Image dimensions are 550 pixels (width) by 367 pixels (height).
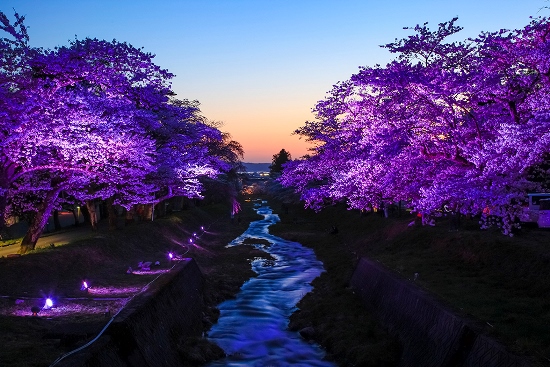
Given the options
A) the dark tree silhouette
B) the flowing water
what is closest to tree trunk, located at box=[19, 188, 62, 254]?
the flowing water

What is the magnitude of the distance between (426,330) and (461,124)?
28.4ft

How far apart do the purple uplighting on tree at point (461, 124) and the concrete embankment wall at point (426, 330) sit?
9.68 feet

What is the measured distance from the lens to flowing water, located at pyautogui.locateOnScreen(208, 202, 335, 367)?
45.9 ft

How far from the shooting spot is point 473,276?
16422 mm

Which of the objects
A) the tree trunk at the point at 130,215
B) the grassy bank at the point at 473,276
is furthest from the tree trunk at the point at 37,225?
the tree trunk at the point at 130,215

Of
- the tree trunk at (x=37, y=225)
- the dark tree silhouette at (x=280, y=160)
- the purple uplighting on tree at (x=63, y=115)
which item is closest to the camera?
the purple uplighting on tree at (x=63, y=115)

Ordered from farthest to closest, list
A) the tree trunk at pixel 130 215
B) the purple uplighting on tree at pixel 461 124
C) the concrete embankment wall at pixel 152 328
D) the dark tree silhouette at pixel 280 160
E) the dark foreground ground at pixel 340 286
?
1. the dark tree silhouette at pixel 280 160
2. the tree trunk at pixel 130 215
3. the purple uplighting on tree at pixel 461 124
4. the dark foreground ground at pixel 340 286
5. the concrete embankment wall at pixel 152 328

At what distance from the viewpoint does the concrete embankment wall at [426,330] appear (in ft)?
28.9

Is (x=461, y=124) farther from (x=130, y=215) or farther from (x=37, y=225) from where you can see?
(x=130, y=215)

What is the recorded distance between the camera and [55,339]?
33.7 feet

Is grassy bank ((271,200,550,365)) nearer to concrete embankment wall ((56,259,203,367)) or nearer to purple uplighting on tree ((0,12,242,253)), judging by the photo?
concrete embankment wall ((56,259,203,367))

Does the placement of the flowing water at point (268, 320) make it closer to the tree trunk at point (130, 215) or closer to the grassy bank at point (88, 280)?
the grassy bank at point (88, 280)

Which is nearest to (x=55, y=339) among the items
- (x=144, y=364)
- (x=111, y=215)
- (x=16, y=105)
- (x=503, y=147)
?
(x=144, y=364)

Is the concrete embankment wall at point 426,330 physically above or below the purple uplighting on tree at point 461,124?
below
